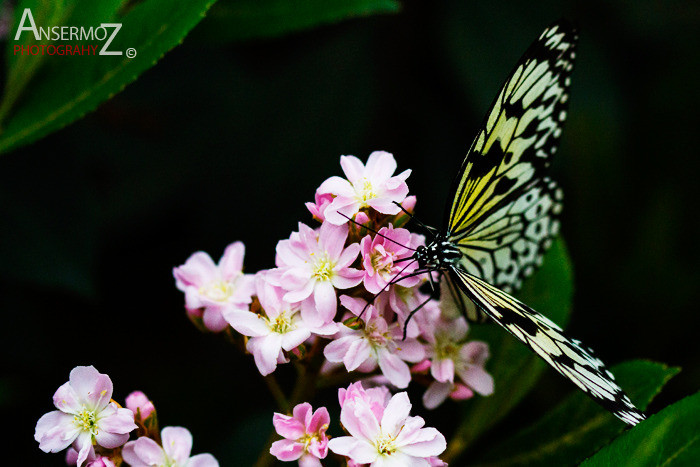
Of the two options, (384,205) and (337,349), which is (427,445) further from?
(384,205)

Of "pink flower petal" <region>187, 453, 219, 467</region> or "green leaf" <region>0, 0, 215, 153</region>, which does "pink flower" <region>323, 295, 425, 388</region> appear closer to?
"pink flower petal" <region>187, 453, 219, 467</region>

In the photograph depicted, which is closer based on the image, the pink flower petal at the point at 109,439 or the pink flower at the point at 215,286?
the pink flower petal at the point at 109,439

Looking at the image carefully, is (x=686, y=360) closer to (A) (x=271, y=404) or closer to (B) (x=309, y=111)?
(A) (x=271, y=404)

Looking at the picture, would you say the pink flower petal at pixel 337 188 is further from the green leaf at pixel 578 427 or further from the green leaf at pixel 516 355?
the green leaf at pixel 578 427

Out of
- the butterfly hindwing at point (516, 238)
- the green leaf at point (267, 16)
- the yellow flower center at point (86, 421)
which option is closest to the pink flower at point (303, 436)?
the yellow flower center at point (86, 421)

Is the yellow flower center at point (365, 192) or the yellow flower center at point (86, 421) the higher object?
the yellow flower center at point (365, 192)
